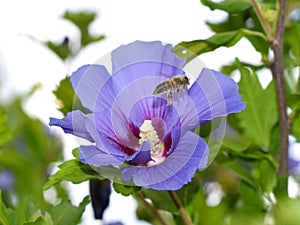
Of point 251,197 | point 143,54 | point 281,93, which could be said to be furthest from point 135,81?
point 251,197

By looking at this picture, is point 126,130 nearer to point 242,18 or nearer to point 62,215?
point 62,215

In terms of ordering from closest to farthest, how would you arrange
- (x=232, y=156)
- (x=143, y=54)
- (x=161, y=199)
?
1. (x=143, y=54)
2. (x=161, y=199)
3. (x=232, y=156)

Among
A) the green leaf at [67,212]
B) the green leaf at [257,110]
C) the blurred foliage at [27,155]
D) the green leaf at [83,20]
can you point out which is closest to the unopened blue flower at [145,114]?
the green leaf at [67,212]

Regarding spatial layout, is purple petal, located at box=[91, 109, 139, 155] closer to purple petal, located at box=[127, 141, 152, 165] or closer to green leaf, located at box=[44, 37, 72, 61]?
purple petal, located at box=[127, 141, 152, 165]

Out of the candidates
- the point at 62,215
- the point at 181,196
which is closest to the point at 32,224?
the point at 62,215

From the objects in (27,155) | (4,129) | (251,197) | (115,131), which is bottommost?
(27,155)

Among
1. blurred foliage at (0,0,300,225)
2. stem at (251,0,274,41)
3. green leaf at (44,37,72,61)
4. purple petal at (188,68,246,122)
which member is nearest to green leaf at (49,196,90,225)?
blurred foliage at (0,0,300,225)

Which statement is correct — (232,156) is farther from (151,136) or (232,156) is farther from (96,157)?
(96,157)
